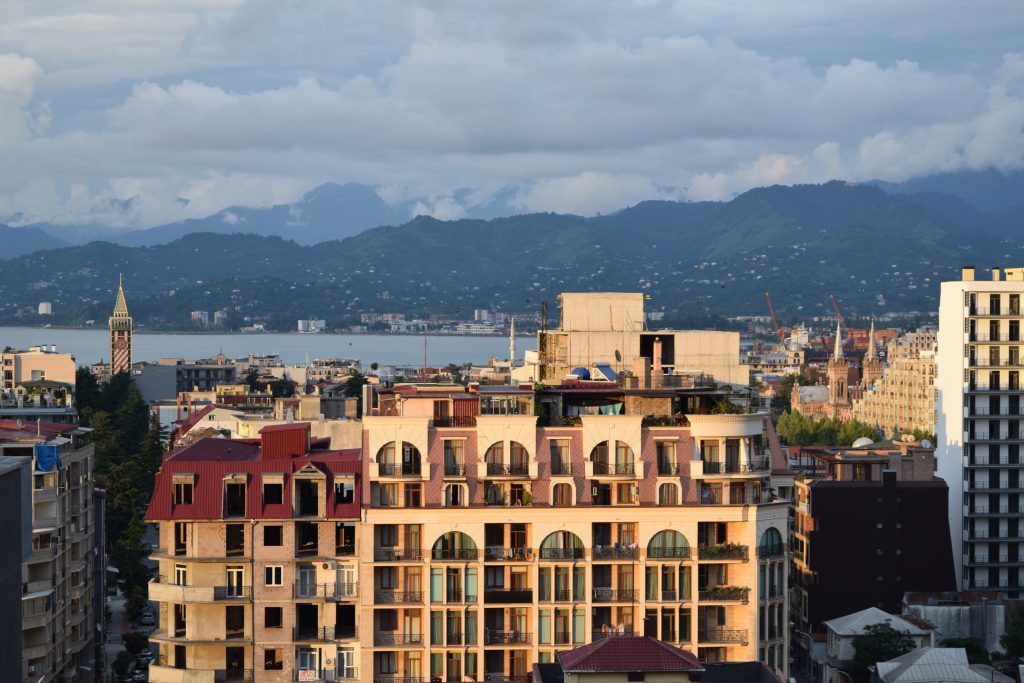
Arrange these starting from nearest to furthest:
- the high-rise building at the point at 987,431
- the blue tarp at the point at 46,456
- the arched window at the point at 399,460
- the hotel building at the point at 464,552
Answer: the hotel building at the point at 464,552 → the arched window at the point at 399,460 → the blue tarp at the point at 46,456 → the high-rise building at the point at 987,431

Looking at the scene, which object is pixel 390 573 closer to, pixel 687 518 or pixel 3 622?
pixel 687 518

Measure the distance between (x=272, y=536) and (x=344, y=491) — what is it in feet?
8.45

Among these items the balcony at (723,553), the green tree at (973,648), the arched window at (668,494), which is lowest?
the green tree at (973,648)

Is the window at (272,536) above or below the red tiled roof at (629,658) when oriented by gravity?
above

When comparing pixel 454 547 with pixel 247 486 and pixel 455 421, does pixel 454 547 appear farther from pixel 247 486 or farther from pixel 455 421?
pixel 247 486

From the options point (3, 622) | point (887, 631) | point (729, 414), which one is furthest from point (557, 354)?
point (3, 622)

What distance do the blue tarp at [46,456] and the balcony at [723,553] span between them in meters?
25.1

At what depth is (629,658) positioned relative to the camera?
42188 millimetres

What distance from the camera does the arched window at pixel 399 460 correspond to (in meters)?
57.0

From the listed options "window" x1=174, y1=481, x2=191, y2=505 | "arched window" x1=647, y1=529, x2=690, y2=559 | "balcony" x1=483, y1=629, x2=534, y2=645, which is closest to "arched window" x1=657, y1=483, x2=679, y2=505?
"arched window" x1=647, y1=529, x2=690, y2=559

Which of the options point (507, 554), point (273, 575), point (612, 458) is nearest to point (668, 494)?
point (612, 458)

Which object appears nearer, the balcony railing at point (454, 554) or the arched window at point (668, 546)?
the balcony railing at point (454, 554)

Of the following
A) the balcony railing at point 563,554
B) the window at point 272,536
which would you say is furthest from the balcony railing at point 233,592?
the balcony railing at point 563,554

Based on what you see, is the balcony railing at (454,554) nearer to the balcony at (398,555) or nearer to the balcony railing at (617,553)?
the balcony at (398,555)
